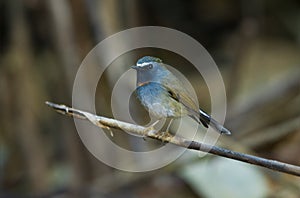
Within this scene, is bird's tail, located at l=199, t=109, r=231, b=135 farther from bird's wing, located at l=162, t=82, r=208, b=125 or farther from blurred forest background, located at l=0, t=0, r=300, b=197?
blurred forest background, located at l=0, t=0, r=300, b=197

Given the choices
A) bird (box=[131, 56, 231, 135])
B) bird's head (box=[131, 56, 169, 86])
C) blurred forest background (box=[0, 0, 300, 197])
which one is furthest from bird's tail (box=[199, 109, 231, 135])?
blurred forest background (box=[0, 0, 300, 197])

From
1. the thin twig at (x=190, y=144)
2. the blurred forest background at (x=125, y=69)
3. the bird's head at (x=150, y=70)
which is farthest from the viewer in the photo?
Answer: the blurred forest background at (x=125, y=69)

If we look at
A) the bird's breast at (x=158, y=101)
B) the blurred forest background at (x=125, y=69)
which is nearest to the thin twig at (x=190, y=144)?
the bird's breast at (x=158, y=101)

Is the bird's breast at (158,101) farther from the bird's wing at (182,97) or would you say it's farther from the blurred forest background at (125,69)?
the blurred forest background at (125,69)

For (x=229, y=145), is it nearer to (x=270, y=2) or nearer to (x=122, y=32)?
(x=122, y=32)

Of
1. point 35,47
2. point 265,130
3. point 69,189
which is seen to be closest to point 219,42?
point 265,130

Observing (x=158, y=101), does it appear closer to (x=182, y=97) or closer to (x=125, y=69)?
(x=182, y=97)
